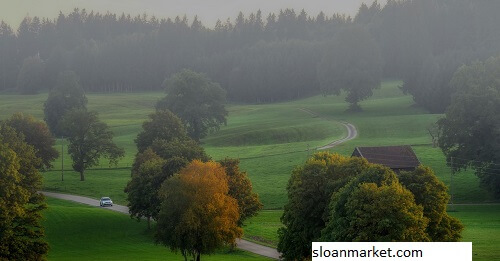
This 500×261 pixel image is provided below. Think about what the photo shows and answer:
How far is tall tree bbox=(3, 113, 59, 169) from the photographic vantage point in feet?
381

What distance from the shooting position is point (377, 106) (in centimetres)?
16812

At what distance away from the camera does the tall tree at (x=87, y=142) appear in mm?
113062

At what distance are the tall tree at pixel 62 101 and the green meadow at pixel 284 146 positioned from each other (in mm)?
8976

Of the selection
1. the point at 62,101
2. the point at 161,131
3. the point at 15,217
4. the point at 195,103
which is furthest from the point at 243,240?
the point at 62,101

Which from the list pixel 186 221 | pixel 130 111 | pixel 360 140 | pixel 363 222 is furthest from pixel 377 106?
pixel 363 222

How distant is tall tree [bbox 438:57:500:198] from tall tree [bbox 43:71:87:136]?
85235 millimetres

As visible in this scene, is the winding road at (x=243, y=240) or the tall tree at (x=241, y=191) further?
the tall tree at (x=241, y=191)

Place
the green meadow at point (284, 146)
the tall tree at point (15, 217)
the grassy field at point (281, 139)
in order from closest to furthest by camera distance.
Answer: the tall tree at point (15, 217) → the green meadow at point (284, 146) → the grassy field at point (281, 139)

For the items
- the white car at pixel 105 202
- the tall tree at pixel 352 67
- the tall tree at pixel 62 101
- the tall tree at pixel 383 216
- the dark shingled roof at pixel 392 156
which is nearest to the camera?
the tall tree at pixel 383 216

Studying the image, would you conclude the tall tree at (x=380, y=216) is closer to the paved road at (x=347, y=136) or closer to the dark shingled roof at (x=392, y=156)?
the dark shingled roof at (x=392, y=156)

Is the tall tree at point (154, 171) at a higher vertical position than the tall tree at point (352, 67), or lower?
lower

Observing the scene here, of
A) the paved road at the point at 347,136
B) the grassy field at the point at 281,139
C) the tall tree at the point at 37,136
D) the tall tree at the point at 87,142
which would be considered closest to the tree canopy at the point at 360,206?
the grassy field at the point at 281,139

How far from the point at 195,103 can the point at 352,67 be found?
104ft

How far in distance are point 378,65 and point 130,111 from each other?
6508 cm
